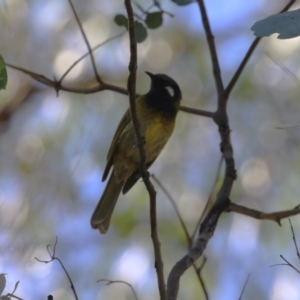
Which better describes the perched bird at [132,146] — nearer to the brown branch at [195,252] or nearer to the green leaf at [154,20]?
the green leaf at [154,20]

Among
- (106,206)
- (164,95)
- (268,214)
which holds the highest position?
(164,95)

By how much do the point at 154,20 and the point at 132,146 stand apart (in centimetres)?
71

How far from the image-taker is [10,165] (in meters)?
4.98

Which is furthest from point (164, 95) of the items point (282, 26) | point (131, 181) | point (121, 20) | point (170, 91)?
point (282, 26)

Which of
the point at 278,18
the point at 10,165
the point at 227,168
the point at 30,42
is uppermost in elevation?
the point at 30,42

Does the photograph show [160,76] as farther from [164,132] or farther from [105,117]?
[105,117]

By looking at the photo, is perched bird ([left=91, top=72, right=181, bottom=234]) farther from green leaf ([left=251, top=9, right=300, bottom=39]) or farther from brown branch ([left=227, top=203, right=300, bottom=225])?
green leaf ([left=251, top=9, right=300, bottom=39])

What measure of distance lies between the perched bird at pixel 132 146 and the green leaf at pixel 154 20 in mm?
526

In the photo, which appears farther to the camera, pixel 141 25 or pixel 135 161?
pixel 135 161

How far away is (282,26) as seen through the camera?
165 centimetres

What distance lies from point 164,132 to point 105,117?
177cm

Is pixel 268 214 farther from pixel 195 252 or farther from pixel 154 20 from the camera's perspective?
pixel 154 20

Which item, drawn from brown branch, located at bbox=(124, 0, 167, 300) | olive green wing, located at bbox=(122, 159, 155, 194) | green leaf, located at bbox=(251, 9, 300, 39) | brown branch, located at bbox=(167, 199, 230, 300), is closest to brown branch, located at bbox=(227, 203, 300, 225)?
brown branch, located at bbox=(167, 199, 230, 300)

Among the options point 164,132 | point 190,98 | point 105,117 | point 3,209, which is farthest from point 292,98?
point 3,209
